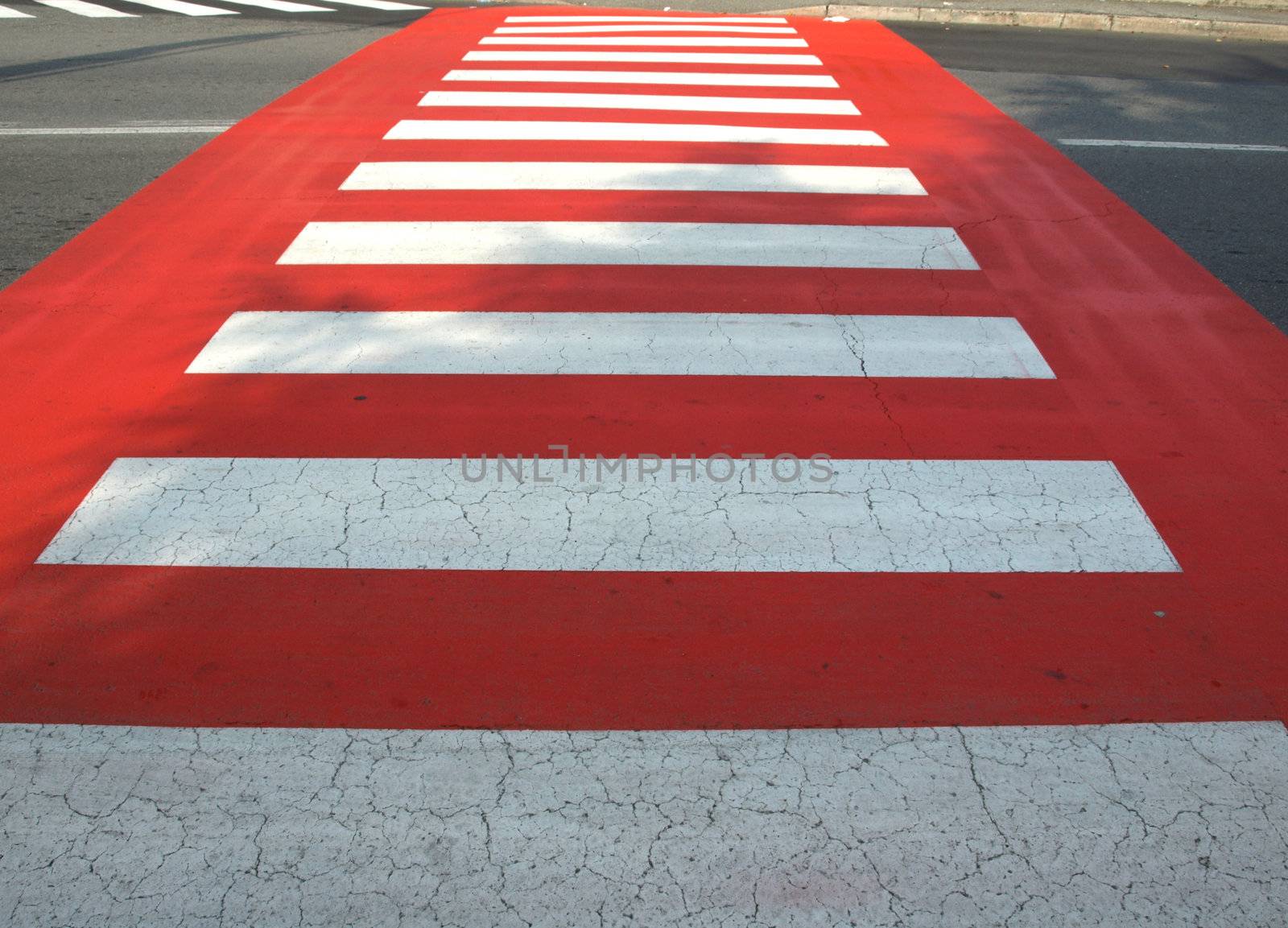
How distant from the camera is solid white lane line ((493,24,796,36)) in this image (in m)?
11.8

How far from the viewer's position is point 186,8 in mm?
13594

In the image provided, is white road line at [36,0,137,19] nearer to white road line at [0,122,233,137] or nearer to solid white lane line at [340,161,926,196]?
white road line at [0,122,233,137]

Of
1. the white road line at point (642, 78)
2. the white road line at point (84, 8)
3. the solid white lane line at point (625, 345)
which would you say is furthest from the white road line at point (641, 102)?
the white road line at point (84, 8)

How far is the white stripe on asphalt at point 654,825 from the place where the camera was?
2.58 m

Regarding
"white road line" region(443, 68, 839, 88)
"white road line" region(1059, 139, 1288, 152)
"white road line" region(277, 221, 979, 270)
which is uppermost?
"white road line" region(443, 68, 839, 88)

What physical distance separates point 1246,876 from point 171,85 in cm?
1000

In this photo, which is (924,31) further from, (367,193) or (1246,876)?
(1246,876)

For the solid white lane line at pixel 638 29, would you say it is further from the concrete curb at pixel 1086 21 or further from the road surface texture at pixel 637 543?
the road surface texture at pixel 637 543

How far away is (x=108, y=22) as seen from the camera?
12641 millimetres

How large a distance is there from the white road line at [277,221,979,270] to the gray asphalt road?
4.93ft

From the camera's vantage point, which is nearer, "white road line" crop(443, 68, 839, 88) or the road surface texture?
the road surface texture

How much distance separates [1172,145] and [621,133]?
4.31 meters

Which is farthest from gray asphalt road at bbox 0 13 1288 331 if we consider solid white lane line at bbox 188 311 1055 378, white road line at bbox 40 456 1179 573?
white road line at bbox 40 456 1179 573

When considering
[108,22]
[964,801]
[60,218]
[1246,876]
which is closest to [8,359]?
[60,218]
